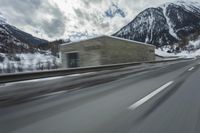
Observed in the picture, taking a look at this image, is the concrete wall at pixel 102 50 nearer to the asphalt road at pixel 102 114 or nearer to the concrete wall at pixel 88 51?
the concrete wall at pixel 88 51

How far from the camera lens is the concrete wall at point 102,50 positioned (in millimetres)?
32375

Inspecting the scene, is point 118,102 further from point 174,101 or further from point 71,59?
point 71,59

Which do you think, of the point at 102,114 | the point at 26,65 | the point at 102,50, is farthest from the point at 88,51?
the point at 102,114

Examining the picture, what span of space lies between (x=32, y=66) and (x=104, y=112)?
33.6 metres

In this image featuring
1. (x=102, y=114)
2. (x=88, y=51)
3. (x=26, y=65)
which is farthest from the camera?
(x=26, y=65)

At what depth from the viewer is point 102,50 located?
32.3m

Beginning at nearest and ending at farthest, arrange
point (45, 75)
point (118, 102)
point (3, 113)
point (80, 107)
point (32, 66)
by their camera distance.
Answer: point (3, 113) → point (80, 107) → point (118, 102) → point (45, 75) → point (32, 66)

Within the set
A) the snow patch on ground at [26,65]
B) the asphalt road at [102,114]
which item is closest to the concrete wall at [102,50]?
the snow patch on ground at [26,65]

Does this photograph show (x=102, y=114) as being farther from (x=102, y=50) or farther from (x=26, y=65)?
(x=26, y=65)

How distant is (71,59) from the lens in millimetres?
37156

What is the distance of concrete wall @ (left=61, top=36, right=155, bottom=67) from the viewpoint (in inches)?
1275

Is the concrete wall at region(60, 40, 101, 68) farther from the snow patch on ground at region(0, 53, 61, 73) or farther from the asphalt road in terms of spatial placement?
the asphalt road

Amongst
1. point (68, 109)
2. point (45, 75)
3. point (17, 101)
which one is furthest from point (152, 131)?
point (45, 75)

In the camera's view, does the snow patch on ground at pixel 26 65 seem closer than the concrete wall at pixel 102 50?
Yes
